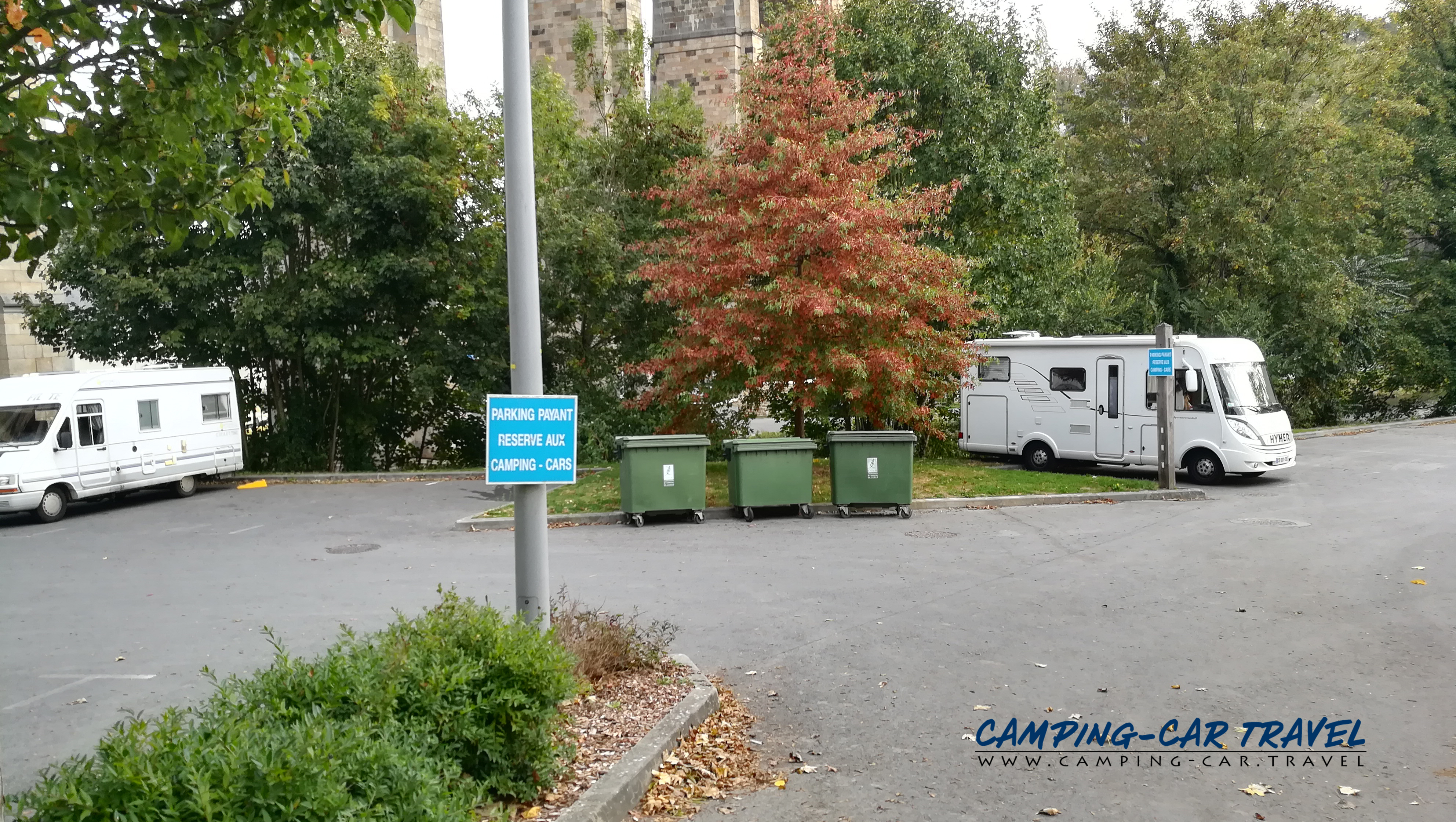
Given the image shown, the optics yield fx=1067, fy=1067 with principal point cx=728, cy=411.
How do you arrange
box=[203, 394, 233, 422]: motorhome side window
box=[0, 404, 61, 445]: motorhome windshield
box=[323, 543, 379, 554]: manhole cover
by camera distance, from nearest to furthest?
box=[323, 543, 379, 554]: manhole cover → box=[0, 404, 61, 445]: motorhome windshield → box=[203, 394, 233, 422]: motorhome side window

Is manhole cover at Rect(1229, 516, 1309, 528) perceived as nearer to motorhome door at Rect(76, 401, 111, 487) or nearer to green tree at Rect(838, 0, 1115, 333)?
green tree at Rect(838, 0, 1115, 333)

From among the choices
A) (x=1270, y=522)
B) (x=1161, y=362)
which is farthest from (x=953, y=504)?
(x=1270, y=522)

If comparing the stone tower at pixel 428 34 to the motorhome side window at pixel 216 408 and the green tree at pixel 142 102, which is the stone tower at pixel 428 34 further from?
the green tree at pixel 142 102

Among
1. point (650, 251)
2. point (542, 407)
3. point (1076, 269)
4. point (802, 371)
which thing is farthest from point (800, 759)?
point (1076, 269)

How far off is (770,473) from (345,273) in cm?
1047

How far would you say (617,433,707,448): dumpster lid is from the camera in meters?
15.0

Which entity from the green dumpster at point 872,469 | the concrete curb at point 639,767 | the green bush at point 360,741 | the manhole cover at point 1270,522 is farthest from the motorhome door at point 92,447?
the manhole cover at point 1270,522

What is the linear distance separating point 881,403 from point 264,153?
12.3 m

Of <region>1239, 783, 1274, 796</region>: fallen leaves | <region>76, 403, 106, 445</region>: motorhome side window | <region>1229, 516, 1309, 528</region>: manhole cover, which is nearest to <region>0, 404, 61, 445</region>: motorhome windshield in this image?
<region>76, 403, 106, 445</region>: motorhome side window

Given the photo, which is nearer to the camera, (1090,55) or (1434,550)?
(1434,550)

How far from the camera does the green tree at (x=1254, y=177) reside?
90.8 ft

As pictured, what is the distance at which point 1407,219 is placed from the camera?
32.4 m

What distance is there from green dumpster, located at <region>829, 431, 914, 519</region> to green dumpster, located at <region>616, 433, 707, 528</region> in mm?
1969

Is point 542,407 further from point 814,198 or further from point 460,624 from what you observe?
point 814,198
